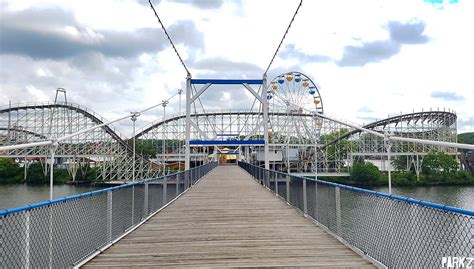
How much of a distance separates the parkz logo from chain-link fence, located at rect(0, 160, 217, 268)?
3755mm

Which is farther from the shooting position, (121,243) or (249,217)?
(249,217)

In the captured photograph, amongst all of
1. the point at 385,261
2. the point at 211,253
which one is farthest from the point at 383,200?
the point at 211,253

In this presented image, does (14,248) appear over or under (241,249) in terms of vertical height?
over

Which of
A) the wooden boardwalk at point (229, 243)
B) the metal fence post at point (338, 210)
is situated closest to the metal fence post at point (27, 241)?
the wooden boardwalk at point (229, 243)

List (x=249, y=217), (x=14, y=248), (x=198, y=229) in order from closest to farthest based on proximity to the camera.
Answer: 1. (x=14, y=248)
2. (x=198, y=229)
3. (x=249, y=217)

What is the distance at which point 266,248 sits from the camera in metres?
4.72

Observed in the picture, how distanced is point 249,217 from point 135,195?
2.34 metres

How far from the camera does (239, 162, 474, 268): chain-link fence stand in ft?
10.4

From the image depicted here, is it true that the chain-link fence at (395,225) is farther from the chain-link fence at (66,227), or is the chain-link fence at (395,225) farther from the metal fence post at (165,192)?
the metal fence post at (165,192)

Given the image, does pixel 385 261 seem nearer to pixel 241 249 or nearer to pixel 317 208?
pixel 241 249

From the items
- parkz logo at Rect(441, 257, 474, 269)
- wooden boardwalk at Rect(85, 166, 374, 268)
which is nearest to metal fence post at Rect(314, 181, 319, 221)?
wooden boardwalk at Rect(85, 166, 374, 268)

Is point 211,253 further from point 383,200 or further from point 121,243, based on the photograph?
point 383,200

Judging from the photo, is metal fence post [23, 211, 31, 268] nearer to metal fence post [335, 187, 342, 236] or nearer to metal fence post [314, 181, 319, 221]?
metal fence post [335, 187, 342, 236]

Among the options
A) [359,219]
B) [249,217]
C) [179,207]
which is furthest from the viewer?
[179,207]
